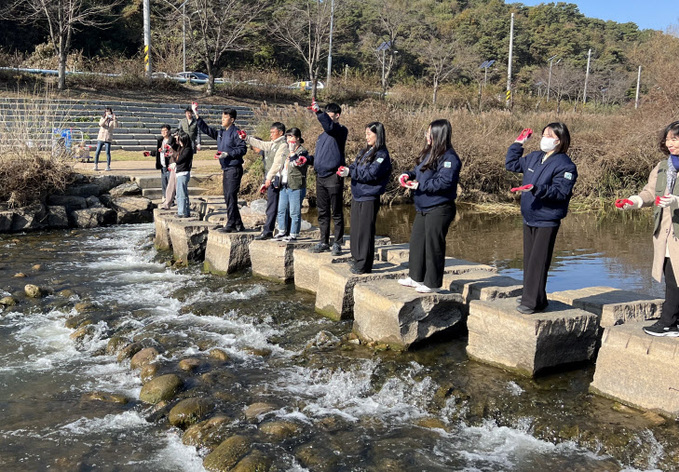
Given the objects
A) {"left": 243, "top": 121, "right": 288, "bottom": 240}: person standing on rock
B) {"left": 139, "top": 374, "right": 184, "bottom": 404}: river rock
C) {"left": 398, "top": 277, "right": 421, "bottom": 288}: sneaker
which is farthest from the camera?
{"left": 243, "top": 121, "right": 288, "bottom": 240}: person standing on rock

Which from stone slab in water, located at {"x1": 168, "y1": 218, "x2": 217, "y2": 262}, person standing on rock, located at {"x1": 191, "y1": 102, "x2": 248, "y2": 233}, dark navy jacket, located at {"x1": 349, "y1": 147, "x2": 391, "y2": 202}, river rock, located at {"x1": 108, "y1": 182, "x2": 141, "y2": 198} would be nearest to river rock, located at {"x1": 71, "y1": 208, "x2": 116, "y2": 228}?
river rock, located at {"x1": 108, "y1": 182, "x2": 141, "y2": 198}

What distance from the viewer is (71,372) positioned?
5.71m

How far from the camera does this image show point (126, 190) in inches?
577

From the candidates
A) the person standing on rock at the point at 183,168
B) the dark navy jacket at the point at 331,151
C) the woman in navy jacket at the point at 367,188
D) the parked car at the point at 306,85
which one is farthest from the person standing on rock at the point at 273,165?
the parked car at the point at 306,85

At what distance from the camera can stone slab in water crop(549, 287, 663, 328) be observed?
5.64 metres

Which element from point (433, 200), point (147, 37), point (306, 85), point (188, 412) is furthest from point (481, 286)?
point (306, 85)

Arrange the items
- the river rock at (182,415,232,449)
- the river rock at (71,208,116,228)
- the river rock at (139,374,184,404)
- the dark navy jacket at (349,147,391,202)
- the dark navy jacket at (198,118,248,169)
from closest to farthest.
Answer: the river rock at (182,415,232,449) < the river rock at (139,374,184,404) < the dark navy jacket at (349,147,391,202) < the dark navy jacket at (198,118,248,169) < the river rock at (71,208,116,228)

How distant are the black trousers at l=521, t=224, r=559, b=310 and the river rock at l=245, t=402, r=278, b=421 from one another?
2.29 meters

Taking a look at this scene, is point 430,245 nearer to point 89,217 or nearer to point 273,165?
point 273,165

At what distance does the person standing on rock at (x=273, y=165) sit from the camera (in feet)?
27.8

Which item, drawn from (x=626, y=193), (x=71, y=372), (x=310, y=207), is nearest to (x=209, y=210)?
(x=310, y=207)

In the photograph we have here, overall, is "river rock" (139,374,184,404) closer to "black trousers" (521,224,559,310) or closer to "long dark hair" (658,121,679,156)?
"black trousers" (521,224,559,310)

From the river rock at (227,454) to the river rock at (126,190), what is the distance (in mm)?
11291

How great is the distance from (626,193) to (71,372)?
15.8 m
